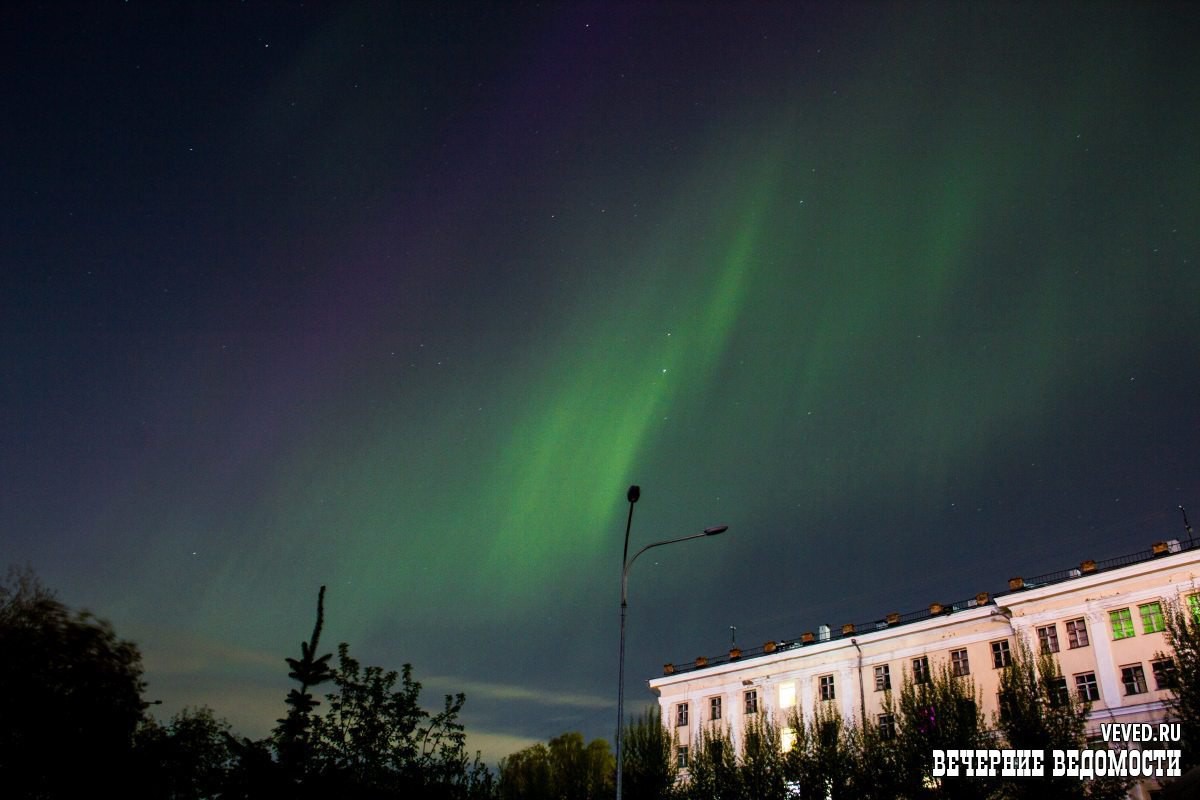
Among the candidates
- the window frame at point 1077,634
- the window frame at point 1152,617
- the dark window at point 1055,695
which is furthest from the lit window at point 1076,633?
the dark window at point 1055,695

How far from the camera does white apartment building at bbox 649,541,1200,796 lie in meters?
A: 41.8

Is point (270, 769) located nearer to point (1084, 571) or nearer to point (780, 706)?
point (1084, 571)

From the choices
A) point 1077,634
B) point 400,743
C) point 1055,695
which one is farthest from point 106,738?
point 1077,634

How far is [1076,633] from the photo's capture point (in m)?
44.9

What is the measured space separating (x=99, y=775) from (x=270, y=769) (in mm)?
6419

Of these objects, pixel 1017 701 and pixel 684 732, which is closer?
pixel 1017 701

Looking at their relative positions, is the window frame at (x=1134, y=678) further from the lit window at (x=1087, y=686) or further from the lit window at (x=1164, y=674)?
the lit window at (x=1087, y=686)

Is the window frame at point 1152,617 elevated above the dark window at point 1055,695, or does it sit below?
above

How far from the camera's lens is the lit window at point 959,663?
162ft

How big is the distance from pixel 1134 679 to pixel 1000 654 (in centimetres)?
742

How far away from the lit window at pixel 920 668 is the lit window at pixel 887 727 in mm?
3181

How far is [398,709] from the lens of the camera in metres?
37.1

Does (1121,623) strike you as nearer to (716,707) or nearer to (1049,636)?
(1049,636)

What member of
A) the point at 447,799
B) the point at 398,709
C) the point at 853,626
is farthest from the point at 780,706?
the point at 447,799
